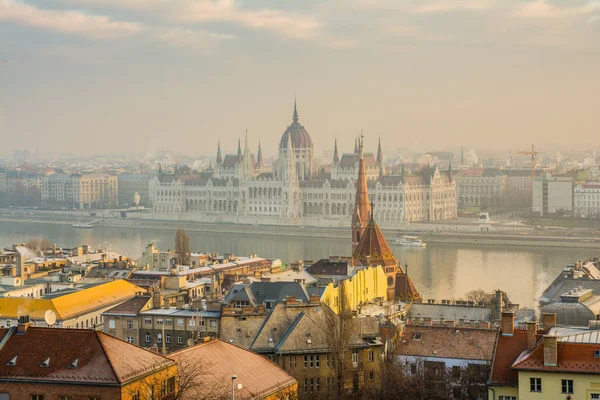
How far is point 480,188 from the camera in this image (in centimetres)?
7481

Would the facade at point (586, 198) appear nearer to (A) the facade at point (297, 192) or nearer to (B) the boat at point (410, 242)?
(A) the facade at point (297, 192)

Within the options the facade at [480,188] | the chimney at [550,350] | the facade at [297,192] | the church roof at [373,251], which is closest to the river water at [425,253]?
the church roof at [373,251]

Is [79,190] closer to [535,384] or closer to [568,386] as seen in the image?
[535,384]

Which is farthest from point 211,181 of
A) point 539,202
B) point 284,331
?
point 284,331

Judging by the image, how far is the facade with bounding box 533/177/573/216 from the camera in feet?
204

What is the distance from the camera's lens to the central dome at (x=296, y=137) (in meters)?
68.6

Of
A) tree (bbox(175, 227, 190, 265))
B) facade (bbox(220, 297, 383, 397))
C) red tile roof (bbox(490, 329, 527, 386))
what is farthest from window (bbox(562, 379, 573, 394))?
tree (bbox(175, 227, 190, 265))

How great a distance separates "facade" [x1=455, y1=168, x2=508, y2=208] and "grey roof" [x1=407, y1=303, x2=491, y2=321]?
180 feet

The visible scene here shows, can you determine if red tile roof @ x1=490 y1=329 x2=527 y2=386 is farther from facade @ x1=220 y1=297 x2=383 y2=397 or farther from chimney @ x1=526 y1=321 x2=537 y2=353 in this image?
facade @ x1=220 y1=297 x2=383 y2=397

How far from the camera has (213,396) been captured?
32.4 feet

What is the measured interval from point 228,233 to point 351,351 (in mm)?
43023

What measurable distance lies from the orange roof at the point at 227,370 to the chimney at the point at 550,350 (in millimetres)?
2223

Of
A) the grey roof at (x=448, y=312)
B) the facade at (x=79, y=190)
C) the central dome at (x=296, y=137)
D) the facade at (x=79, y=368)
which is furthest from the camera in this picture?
the facade at (x=79, y=190)

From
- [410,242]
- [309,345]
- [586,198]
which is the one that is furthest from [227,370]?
[586,198]
